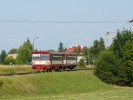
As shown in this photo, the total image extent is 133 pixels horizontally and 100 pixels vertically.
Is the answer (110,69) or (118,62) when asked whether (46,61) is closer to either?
(110,69)

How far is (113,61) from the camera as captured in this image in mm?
Result: 69375

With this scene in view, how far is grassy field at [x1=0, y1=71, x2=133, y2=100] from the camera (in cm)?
3581

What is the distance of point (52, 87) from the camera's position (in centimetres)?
4681

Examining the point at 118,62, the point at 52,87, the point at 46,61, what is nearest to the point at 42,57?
the point at 46,61

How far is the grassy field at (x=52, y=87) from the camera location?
35.8m

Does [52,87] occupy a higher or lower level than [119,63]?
lower

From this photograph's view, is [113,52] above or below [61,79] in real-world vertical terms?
above

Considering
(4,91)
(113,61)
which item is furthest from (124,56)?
(4,91)

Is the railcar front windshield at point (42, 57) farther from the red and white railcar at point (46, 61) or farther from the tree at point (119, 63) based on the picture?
the tree at point (119, 63)

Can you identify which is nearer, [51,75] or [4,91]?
[4,91]

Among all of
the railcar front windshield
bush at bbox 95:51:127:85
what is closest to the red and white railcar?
the railcar front windshield

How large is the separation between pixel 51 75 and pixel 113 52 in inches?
900

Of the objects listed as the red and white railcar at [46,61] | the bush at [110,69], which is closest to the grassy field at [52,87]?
the bush at [110,69]

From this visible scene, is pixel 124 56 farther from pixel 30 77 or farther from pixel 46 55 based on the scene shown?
→ pixel 30 77
